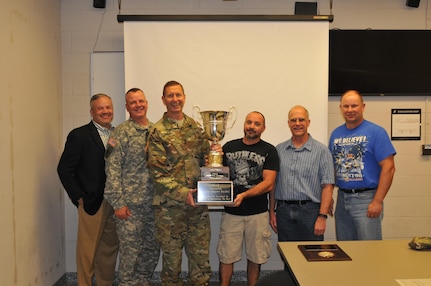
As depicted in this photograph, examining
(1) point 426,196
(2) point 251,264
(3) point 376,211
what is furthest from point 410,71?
(2) point 251,264

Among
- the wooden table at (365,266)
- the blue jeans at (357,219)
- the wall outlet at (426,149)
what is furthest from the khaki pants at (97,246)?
the wall outlet at (426,149)

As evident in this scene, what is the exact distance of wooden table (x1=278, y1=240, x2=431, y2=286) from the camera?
1544mm

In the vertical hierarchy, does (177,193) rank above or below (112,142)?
below

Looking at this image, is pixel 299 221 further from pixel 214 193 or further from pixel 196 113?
pixel 196 113

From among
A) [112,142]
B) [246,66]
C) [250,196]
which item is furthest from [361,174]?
[112,142]

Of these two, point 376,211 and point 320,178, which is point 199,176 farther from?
point 376,211

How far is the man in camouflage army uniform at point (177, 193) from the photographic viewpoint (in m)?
2.72

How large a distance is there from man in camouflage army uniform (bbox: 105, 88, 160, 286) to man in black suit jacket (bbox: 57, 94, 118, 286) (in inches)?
9.1

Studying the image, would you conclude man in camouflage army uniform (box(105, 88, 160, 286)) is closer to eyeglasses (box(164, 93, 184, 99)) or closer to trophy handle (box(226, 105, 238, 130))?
eyeglasses (box(164, 93, 184, 99))

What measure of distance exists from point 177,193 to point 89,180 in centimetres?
79

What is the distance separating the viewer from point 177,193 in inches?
106

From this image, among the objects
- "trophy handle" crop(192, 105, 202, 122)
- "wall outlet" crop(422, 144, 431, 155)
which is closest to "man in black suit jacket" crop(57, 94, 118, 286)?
"trophy handle" crop(192, 105, 202, 122)

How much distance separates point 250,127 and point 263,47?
100cm

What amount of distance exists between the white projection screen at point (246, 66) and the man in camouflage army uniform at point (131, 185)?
2.28 feet
